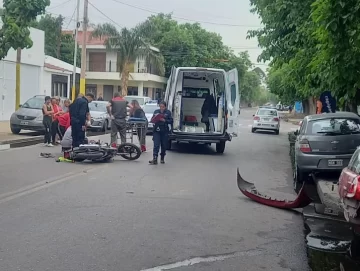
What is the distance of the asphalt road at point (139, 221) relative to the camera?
6055 millimetres

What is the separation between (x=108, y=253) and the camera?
620 centimetres

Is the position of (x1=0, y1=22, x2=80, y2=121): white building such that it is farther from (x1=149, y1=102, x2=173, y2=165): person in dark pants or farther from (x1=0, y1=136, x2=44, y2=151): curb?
(x1=149, y1=102, x2=173, y2=165): person in dark pants

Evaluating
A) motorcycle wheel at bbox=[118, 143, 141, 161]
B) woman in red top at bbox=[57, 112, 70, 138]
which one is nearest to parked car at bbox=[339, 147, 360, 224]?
motorcycle wheel at bbox=[118, 143, 141, 161]

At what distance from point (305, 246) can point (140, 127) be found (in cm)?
1056

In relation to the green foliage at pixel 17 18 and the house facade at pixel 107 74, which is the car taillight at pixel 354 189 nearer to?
the green foliage at pixel 17 18

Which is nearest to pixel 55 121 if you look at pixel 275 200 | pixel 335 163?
pixel 335 163

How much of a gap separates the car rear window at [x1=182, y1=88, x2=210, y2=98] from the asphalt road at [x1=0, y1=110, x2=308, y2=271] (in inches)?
261

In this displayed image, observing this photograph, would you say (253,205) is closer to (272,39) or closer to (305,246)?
(305,246)

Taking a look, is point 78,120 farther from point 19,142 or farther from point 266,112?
point 266,112

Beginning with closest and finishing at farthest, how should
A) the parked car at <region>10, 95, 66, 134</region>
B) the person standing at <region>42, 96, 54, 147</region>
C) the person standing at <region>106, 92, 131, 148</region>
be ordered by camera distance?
the person standing at <region>106, 92, 131, 148</region>
the person standing at <region>42, 96, 54, 147</region>
the parked car at <region>10, 95, 66, 134</region>

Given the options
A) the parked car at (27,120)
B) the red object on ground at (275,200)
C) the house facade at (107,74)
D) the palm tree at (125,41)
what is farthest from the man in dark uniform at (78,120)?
the house facade at (107,74)

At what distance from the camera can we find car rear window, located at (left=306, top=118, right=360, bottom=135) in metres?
11.5

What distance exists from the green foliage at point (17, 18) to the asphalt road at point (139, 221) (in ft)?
22.5

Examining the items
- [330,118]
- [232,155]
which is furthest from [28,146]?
[330,118]
